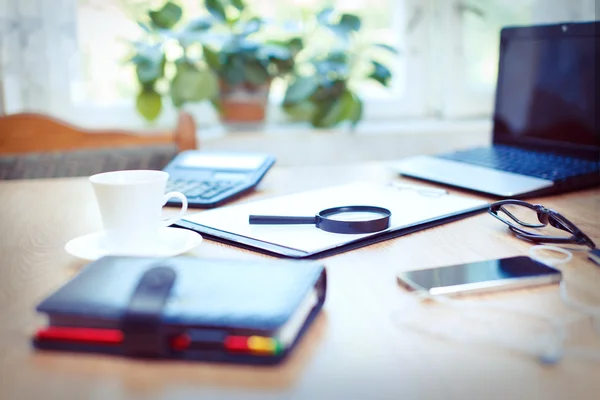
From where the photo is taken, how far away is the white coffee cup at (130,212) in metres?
0.67

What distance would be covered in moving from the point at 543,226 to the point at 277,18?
156 centimetres

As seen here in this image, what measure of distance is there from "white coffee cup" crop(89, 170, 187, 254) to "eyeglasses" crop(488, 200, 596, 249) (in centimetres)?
42

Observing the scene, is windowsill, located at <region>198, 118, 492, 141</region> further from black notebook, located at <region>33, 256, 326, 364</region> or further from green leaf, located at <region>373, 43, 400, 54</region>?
black notebook, located at <region>33, 256, 326, 364</region>

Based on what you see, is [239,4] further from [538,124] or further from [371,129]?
[538,124]

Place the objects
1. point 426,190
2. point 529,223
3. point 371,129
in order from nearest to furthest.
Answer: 1. point 529,223
2. point 426,190
3. point 371,129

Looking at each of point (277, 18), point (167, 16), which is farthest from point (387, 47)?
point (167, 16)

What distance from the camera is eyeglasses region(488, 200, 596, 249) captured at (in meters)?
0.74

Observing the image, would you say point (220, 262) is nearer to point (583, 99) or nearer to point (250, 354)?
point (250, 354)

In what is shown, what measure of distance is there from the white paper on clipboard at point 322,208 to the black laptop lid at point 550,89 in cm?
35

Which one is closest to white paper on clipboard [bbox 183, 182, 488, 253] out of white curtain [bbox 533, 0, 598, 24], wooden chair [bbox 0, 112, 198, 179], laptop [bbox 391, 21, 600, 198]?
laptop [bbox 391, 21, 600, 198]

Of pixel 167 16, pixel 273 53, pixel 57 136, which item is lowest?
pixel 57 136

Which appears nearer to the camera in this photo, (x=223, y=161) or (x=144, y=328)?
(x=144, y=328)

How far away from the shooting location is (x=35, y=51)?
6.23ft

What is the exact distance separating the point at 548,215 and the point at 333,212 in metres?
0.26
